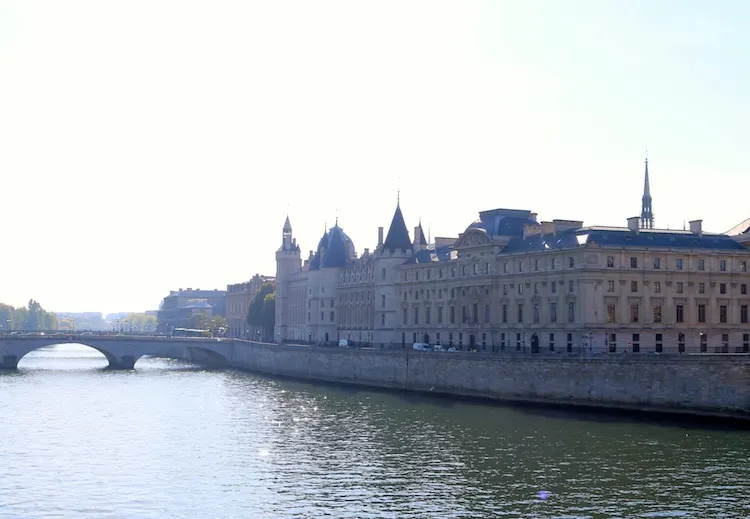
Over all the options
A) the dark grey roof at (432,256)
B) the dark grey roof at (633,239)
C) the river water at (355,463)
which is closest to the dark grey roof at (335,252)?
the dark grey roof at (432,256)

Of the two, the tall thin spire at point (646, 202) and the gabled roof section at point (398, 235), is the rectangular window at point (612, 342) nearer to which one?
the gabled roof section at point (398, 235)

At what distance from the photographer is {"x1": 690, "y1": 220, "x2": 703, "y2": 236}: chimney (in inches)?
4035

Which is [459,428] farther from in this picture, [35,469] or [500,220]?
[500,220]

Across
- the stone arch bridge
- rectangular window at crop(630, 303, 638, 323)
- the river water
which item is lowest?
the river water

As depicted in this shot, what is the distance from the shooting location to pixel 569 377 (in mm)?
81625

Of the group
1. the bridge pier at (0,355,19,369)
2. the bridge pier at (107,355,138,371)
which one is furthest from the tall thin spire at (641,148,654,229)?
the bridge pier at (0,355,19,369)

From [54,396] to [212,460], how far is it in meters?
41.3

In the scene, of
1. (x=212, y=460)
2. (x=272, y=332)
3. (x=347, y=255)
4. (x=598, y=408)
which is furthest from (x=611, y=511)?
(x=272, y=332)

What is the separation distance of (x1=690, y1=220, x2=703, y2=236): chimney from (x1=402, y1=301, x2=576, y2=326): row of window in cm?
1622

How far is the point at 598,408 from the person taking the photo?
78062 millimetres

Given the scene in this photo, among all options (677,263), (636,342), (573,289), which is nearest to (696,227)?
(677,263)

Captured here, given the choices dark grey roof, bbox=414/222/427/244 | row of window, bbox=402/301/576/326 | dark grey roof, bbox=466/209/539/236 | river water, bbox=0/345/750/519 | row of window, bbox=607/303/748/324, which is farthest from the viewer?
dark grey roof, bbox=414/222/427/244

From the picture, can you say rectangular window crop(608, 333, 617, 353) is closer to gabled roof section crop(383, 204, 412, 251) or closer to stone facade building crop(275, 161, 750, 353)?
stone facade building crop(275, 161, 750, 353)

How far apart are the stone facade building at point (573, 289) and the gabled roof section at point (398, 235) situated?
3396 mm
